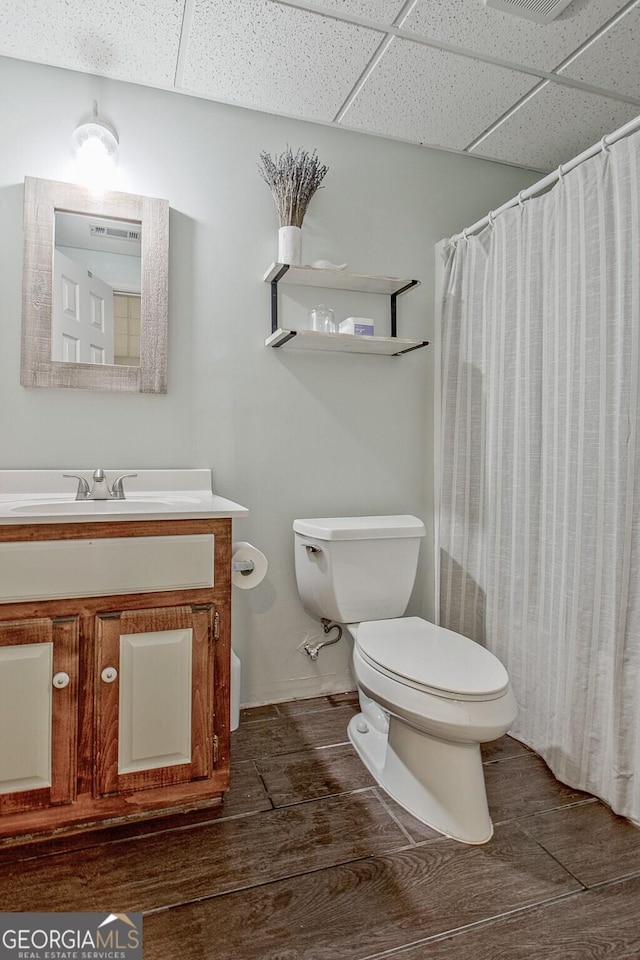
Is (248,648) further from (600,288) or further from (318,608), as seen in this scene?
(600,288)

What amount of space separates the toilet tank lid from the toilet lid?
11.3 inches

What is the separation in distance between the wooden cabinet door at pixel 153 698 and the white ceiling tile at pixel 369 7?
169 centimetres

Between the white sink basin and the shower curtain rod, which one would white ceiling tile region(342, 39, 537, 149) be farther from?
the white sink basin

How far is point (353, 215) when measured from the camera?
226 cm

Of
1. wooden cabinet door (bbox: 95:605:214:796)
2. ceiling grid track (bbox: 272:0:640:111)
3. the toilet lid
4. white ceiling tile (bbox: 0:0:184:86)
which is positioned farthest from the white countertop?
ceiling grid track (bbox: 272:0:640:111)

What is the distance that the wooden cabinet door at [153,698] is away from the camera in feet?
Answer: 4.58

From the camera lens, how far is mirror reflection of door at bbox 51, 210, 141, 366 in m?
1.87

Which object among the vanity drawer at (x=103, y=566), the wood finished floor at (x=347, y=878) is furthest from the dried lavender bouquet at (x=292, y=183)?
the wood finished floor at (x=347, y=878)

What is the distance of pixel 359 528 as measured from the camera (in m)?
1.92

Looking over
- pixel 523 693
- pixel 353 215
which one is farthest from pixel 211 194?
pixel 523 693

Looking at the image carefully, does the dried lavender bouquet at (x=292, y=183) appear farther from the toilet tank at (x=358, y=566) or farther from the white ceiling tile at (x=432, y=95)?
the toilet tank at (x=358, y=566)

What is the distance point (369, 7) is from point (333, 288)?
849mm

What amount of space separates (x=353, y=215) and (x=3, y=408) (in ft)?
4.79

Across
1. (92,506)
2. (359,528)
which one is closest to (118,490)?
(92,506)
